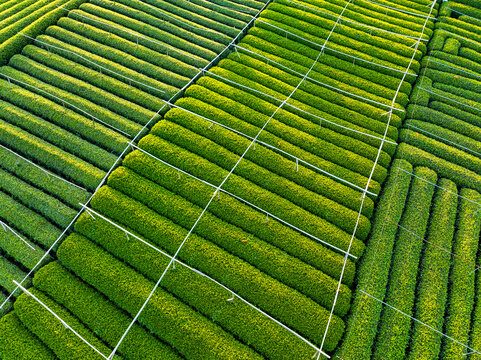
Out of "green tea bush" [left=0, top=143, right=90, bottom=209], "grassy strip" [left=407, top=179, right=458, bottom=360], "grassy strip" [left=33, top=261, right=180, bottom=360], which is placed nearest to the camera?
"grassy strip" [left=33, top=261, right=180, bottom=360]

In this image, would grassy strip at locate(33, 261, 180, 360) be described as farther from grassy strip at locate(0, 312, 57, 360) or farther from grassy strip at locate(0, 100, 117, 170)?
grassy strip at locate(0, 100, 117, 170)

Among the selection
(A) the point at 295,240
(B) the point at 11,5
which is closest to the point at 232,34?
(A) the point at 295,240

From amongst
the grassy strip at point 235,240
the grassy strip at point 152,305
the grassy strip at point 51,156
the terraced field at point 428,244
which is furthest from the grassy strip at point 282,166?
the grassy strip at point 152,305

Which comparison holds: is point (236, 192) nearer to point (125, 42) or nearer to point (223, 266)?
point (223, 266)

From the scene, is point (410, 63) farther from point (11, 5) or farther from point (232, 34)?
point (11, 5)

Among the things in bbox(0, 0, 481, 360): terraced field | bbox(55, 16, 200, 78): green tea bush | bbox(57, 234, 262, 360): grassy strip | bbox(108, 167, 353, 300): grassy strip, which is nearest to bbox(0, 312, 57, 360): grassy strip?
bbox(0, 0, 481, 360): terraced field
